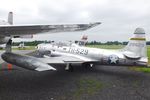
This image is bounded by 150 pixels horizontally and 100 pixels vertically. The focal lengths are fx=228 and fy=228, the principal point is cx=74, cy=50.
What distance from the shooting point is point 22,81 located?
396 inches

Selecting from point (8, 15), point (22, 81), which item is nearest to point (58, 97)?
point (22, 81)

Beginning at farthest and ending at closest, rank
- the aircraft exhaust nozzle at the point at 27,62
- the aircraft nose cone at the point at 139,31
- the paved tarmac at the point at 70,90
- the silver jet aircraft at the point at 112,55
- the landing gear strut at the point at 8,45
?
the aircraft nose cone at the point at 139,31 < the silver jet aircraft at the point at 112,55 < the landing gear strut at the point at 8,45 < the aircraft exhaust nozzle at the point at 27,62 < the paved tarmac at the point at 70,90

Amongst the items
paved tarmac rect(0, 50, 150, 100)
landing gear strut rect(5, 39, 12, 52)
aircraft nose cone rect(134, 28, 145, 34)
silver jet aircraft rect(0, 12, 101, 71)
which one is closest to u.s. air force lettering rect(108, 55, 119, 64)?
aircraft nose cone rect(134, 28, 145, 34)

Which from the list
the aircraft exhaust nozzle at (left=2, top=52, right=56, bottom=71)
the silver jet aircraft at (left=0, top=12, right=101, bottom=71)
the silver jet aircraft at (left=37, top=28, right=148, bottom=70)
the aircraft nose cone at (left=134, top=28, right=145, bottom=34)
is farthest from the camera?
the aircraft nose cone at (left=134, top=28, right=145, bottom=34)

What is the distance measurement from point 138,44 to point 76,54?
13.7ft

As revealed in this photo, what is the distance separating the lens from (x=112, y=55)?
12688mm

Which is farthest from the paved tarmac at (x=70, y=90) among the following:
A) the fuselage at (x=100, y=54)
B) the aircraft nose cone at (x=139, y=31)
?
the aircraft nose cone at (x=139, y=31)

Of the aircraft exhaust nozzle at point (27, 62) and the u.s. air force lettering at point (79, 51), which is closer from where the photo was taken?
the aircraft exhaust nozzle at point (27, 62)

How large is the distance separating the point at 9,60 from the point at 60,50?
5570mm

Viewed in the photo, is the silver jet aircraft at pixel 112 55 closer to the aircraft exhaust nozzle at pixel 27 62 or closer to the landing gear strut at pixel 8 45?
the aircraft exhaust nozzle at pixel 27 62

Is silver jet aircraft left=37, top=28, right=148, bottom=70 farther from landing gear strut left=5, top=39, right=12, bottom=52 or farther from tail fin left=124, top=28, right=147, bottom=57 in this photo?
landing gear strut left=5, top=39, right=12, bottom=52

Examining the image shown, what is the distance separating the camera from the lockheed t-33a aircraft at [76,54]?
753cm

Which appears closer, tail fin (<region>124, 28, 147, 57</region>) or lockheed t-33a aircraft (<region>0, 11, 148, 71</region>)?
lockheed t-33a aircraft (<region>0, 11, 148, 71</region>)

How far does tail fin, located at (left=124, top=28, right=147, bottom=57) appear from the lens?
39.6 feet
